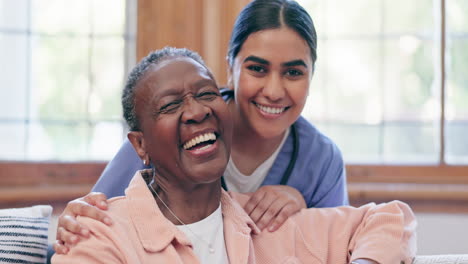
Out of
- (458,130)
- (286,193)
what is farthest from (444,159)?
(286,193)

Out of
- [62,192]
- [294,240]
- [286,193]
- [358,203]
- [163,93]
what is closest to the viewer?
[163,93]

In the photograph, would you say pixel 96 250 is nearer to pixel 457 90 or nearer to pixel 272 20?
pixel 272 20

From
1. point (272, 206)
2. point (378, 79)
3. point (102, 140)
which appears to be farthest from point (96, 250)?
point (378, 79)

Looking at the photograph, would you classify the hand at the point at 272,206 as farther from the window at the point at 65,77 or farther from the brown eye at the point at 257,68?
the window at the point at 65,77

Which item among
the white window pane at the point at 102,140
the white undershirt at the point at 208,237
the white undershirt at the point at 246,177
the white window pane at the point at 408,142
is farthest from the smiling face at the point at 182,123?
the white window pane at the point at 408,142

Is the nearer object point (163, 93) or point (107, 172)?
point (163, 93)

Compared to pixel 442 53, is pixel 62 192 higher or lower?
lower

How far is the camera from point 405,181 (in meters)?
3.04

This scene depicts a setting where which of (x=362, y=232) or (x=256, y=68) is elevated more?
(x=256, y=68)

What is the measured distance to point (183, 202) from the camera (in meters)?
1.62

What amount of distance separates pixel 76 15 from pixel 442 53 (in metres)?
1.57

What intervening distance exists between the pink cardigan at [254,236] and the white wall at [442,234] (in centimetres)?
112

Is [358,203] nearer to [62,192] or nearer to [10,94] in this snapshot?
[62,192]

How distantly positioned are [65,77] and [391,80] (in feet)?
4.63
